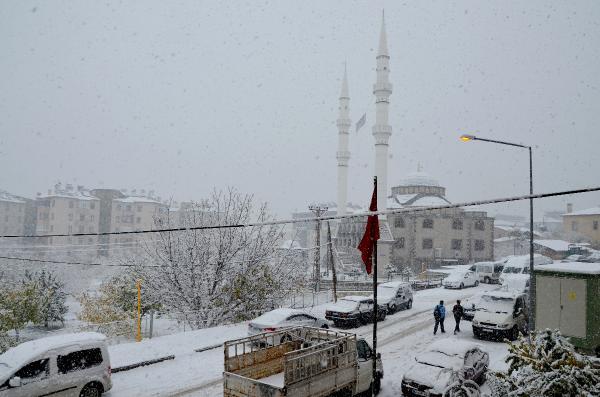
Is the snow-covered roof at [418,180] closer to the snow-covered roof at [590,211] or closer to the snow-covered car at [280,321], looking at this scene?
the snow-covered roof at [590,211]

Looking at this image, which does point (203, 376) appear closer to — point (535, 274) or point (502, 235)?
point (535, 274)

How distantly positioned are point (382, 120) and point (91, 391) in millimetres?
55331

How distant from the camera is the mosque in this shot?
61.1m

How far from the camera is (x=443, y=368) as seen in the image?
10.5 m

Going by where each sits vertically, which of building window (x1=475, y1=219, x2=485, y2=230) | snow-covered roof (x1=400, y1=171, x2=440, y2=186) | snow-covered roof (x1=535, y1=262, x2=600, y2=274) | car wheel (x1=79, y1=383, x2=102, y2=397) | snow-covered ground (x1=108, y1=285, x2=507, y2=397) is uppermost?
snow-covered roof (x1=400, y1=171, x2=440, y2=186)

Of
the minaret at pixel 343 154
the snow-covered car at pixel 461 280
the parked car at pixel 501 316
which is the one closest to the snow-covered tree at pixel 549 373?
the parked car at pixel 501 316

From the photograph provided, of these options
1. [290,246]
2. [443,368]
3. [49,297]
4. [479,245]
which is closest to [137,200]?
[49,297]

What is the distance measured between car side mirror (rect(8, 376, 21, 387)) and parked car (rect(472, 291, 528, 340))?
585 inches

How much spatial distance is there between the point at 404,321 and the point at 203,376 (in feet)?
37.7

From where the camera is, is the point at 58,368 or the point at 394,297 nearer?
the point at 58,368

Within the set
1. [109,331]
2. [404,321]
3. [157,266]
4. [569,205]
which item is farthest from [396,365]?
[569,205]

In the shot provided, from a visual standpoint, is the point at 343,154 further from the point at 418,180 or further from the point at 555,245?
the point at 555,245

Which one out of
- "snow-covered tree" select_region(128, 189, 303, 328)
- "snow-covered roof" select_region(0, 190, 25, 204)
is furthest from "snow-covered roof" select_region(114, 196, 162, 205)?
"snow-covered tree" select_region(128, 189, 303, 328)

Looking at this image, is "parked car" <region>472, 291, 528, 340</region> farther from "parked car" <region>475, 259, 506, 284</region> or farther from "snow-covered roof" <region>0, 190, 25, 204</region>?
"snow-covered roof" <region>0, 190, 25, 204</region>
